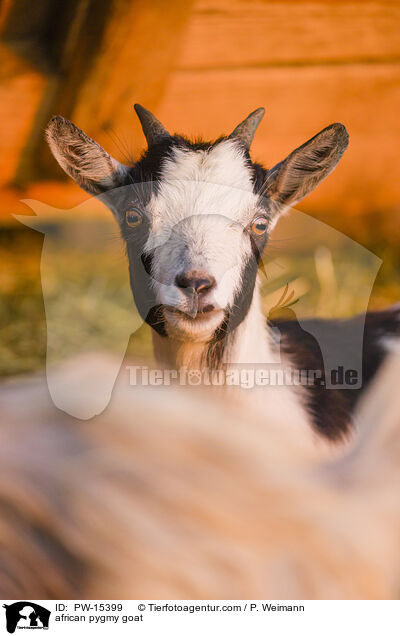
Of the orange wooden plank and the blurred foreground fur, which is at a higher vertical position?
the orange wooden plank

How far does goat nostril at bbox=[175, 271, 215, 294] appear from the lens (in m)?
0.41

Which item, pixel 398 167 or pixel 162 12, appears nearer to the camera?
pixel 162 12

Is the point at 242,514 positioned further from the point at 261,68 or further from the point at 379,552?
the point at 261,68

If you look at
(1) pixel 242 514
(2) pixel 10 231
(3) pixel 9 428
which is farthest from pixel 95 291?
(1) pixel 242 514

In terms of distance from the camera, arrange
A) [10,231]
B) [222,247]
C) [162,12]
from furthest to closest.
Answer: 1. [10,231]
2. [162,12]
3. [222,247]

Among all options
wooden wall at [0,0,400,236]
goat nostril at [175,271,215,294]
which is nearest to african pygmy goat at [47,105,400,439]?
goat nostril at [175,271,215,294]

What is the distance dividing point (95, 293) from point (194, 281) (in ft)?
1.00

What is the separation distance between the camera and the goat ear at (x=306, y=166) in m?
0.44

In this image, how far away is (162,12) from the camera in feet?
1.80

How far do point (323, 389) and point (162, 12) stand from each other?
37 cm

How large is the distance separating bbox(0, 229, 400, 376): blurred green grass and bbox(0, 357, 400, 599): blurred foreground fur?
0.08 meters
